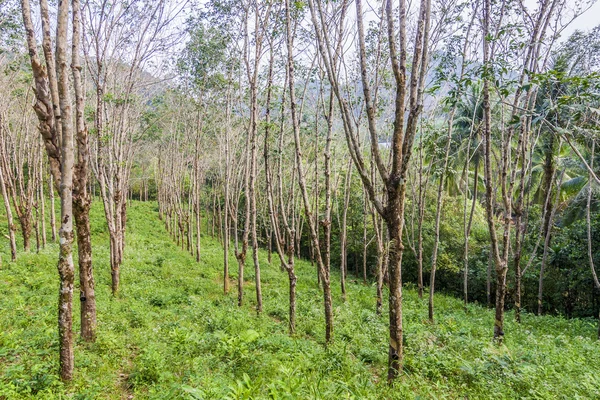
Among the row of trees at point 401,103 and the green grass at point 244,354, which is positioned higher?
the row of trees at point 401,103

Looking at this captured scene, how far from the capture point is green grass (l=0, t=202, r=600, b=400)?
4.73 metres

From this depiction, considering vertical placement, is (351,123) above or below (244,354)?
above

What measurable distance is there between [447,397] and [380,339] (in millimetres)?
3543

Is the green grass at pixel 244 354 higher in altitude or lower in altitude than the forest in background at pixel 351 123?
lower

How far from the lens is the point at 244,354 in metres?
6.19

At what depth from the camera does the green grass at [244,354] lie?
186 inches

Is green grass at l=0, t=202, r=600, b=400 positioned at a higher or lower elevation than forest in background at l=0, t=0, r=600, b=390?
lower

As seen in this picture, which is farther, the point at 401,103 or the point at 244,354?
the point at 244,354

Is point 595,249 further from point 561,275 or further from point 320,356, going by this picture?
point 320,356

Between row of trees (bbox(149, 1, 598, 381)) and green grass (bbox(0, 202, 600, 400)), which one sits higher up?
row of trees (bbox(149, 1, 598, 381))

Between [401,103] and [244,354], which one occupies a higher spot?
[401,103]

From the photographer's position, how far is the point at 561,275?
16.5 meters

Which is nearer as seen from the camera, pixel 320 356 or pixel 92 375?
pixel 92 375

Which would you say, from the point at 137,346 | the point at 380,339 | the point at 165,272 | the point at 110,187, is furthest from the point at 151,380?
the point at 165,272
